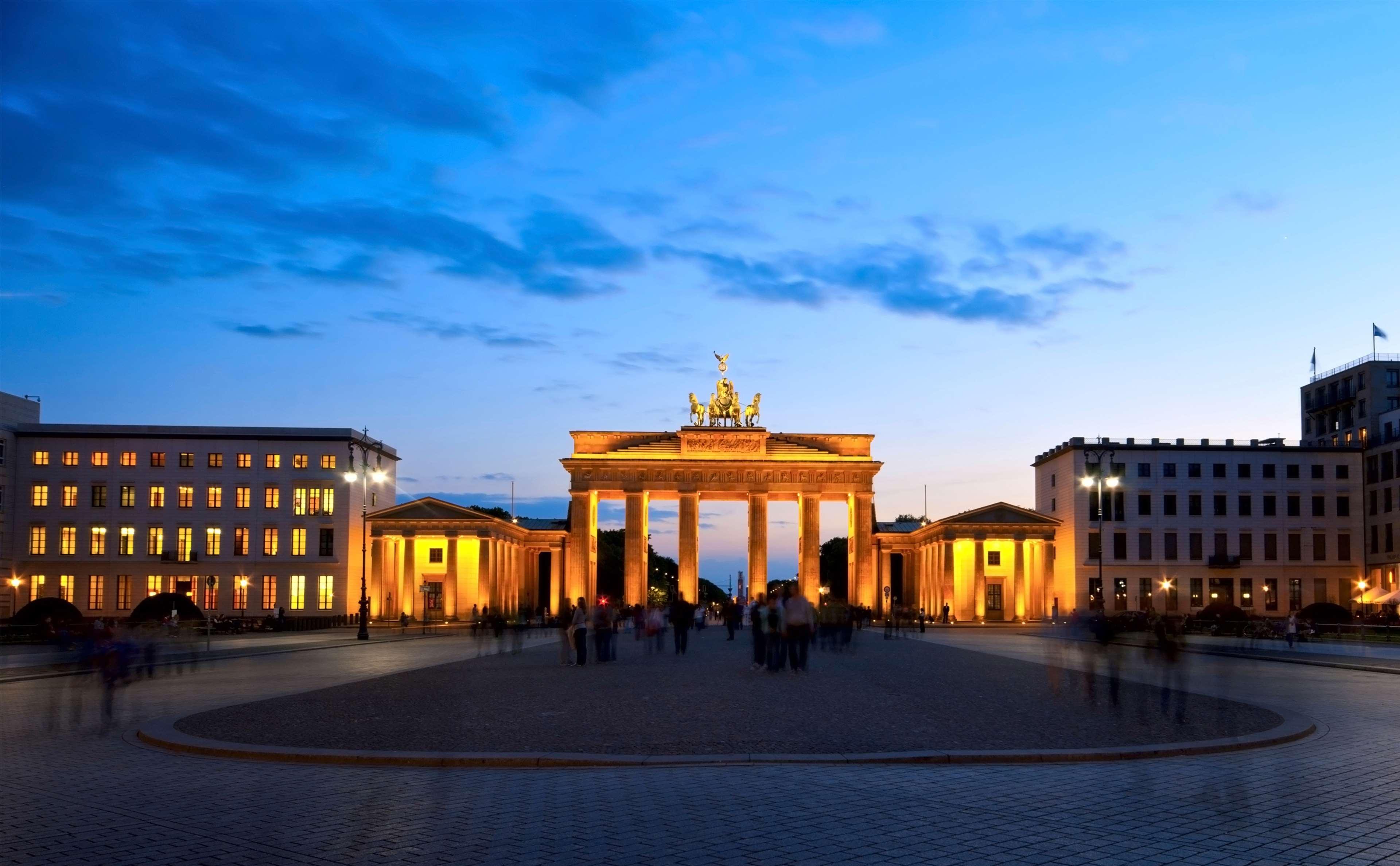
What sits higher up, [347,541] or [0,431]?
[0,431]

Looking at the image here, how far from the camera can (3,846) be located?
10.2 m

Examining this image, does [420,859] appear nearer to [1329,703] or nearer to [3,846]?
[3,846]

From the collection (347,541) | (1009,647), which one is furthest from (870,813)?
(347,541)

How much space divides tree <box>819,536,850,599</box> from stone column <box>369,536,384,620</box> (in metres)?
72.1

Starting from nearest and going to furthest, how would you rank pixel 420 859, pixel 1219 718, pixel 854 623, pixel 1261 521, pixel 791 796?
1. pixel 420 859
2. pixel 791 796
3. pixel 1219 718
4. pixel 854 623
5. pixel 1261 521

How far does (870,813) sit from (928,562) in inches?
3988

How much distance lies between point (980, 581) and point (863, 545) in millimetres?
10051

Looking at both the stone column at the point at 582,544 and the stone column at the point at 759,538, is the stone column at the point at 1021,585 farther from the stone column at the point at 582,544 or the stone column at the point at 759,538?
the stone column at the point at 582,544

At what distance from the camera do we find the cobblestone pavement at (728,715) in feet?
53.8

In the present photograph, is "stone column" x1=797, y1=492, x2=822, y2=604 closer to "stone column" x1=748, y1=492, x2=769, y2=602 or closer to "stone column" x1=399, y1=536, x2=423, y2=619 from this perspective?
"stone column" x1=748, y1=492, x2=769, y2=602

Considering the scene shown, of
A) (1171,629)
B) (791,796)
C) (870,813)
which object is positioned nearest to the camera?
(870,813)

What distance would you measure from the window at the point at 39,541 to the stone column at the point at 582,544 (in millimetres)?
39514

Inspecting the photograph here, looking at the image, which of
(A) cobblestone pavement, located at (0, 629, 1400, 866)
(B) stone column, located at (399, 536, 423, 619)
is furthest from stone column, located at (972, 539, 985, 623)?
(A) cobblestone pavement, located at (0, 629, 1400, 866)

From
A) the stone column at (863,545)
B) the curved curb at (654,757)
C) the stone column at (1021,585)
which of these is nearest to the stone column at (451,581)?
the stone column at (863,545)
